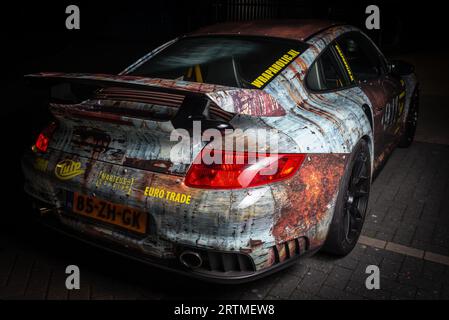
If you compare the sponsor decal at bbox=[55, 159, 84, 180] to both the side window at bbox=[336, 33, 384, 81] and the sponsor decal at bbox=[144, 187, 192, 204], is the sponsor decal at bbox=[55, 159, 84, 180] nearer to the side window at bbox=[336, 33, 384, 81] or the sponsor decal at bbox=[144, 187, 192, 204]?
the sponsor decal at bbox=[144, 187, 192, 204]

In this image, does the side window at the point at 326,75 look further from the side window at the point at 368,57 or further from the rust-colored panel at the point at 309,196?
the rust-colored panel at the point at 309,196

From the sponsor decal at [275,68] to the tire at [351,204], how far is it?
712 mm

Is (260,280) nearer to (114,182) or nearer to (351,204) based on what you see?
(351,204)

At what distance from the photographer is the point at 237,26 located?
11.4ft

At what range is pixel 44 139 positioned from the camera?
2.54 metres

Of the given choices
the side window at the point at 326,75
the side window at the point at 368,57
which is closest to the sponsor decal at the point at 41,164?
the side window at the point at 326,75

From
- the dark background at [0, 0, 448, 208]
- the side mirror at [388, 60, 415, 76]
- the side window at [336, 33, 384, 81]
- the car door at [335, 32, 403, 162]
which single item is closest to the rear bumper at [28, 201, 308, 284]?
the car door at [335, 32, 403, 162]

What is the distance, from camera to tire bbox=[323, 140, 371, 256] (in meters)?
2.63

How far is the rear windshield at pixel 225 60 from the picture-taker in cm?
275

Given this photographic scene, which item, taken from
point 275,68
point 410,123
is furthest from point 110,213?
point 410,123

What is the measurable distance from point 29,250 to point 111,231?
1.07m

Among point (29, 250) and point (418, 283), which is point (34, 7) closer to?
point (29, 250)

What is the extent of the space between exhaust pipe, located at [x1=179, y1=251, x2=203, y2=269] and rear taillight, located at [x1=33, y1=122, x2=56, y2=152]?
1038mm
